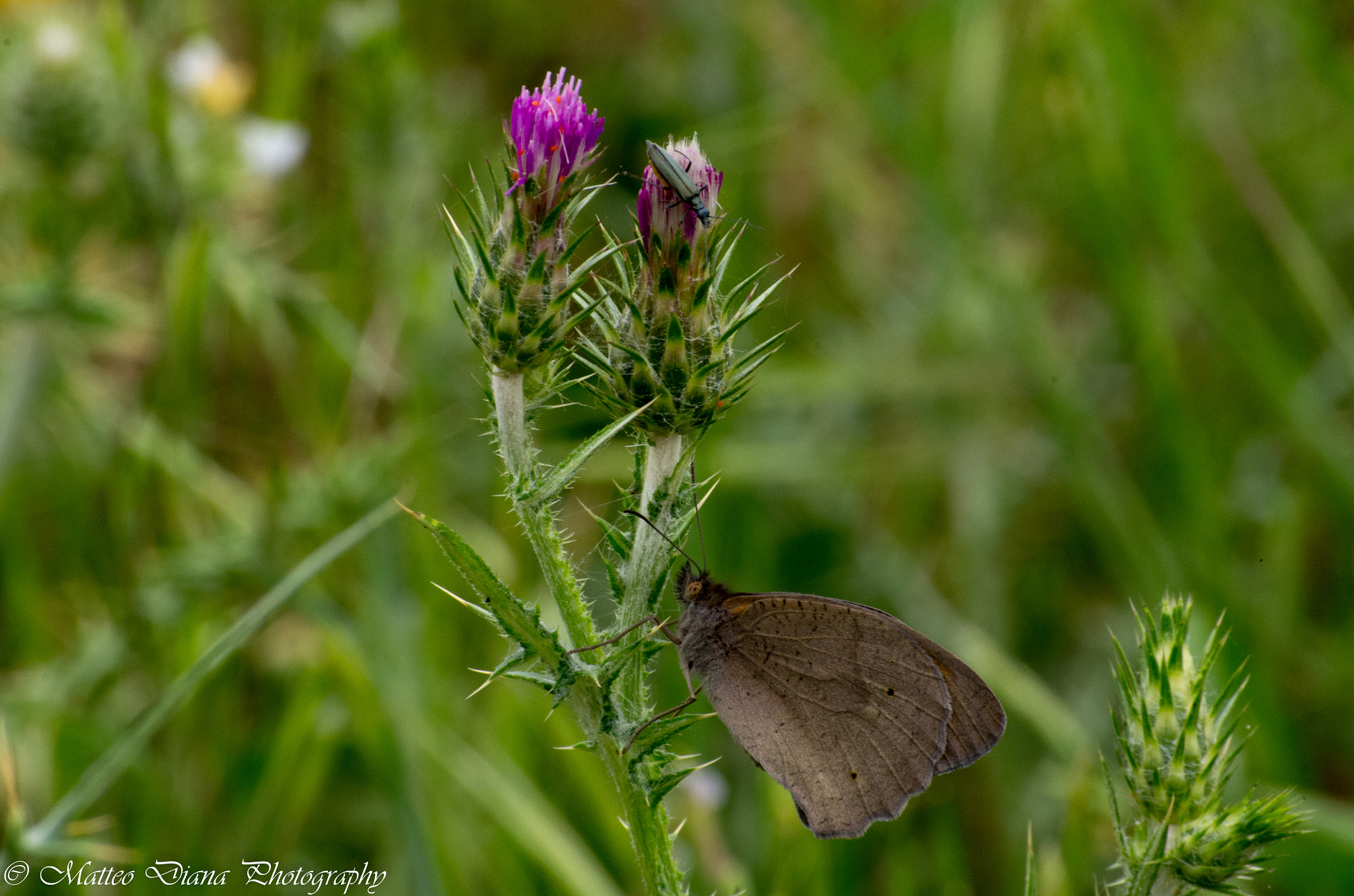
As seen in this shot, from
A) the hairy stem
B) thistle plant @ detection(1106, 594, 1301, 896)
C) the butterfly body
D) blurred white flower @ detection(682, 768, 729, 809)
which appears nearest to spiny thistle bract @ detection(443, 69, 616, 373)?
the hairy stem

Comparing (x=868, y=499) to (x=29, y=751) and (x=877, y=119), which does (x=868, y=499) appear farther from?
(x=29, y=751)

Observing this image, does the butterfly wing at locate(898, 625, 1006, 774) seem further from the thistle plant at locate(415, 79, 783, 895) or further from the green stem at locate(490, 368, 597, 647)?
the green stem at locate(490, 368, 597, 647)

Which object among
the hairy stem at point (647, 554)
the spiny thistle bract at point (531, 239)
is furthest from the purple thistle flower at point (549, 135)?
the hairy stem at point (647, 554)

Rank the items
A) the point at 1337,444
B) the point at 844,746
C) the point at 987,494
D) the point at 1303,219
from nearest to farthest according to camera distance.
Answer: the point at 844,746 < the point at 1337,444 < the point at 987,494 < the point at 1303,219

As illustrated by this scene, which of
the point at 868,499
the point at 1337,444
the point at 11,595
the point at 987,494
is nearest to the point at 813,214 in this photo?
the point at 868,499

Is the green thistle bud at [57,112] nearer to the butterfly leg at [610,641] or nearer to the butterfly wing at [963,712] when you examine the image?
the butterfly leg at [610,641]

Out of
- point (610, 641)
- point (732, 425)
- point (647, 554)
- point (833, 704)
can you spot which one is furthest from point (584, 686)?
point (732, 425)

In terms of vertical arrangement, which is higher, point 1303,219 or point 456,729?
point 1303,219
